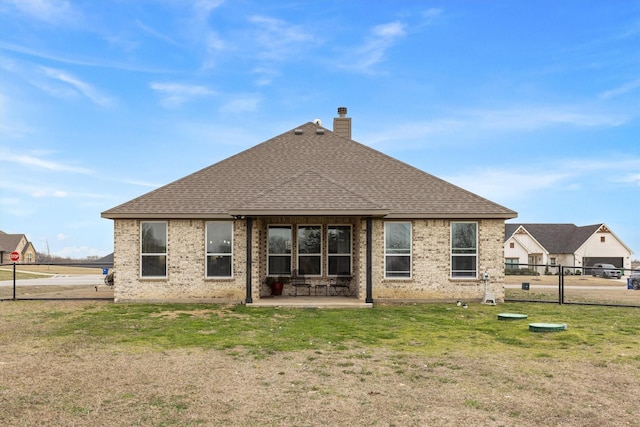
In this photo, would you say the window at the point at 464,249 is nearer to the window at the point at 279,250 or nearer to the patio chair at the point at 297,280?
the patio chair at the point at 297,280

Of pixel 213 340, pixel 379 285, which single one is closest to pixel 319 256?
pixel 379 285

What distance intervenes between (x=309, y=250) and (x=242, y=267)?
253 cm

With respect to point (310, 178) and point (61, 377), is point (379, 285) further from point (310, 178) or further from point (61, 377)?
point (61, 377)

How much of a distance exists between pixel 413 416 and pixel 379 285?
1131 cm

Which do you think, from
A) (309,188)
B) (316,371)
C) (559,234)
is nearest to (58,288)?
(309,188)

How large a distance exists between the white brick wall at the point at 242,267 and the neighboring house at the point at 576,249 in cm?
4028

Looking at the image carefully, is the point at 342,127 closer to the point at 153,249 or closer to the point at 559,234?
the point at 153,249

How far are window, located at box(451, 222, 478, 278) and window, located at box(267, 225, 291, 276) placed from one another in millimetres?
5730

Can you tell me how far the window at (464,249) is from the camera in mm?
17078

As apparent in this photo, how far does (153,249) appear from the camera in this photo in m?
16.8

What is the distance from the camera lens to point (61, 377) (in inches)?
289

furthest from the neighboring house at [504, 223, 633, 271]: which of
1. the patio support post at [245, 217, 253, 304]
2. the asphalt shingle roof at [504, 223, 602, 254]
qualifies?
the patio support post at [245, 217, 253, 304]

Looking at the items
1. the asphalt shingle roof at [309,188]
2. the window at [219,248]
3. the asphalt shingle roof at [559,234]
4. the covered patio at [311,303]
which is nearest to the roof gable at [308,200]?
the asphalt shingle roof at [309,188]

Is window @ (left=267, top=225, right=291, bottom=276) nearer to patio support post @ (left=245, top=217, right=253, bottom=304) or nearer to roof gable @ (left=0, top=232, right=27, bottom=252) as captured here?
patio support post @ (left=245, top=217, right=253, bottom=304)
